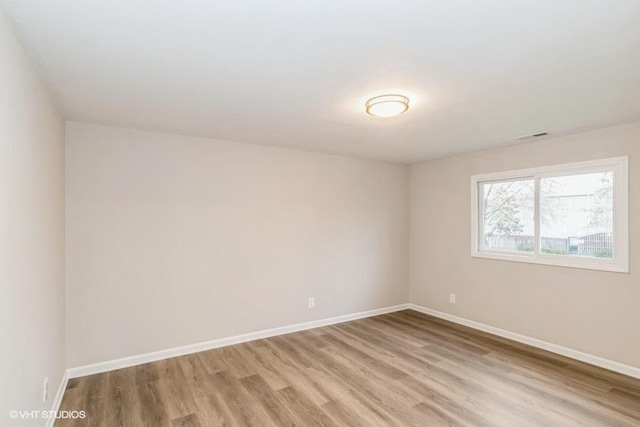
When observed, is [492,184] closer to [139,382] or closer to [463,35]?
[463,35]

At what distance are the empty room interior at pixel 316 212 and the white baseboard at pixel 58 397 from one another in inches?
1.4

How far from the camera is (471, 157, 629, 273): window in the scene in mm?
3148

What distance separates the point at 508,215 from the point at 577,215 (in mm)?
759

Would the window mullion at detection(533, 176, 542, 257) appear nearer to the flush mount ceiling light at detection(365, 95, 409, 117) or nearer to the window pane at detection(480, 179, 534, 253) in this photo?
the window pane at detection(480, 179, 534, 253)

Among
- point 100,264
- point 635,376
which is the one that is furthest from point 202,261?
point 635,376

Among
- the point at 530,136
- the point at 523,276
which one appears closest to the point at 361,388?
the point at 523,276

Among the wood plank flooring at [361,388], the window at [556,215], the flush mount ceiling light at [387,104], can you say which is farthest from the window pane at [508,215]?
the flush mount ceiling light at [387,104]

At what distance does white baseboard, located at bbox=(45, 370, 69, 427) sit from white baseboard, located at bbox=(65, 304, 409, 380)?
9 cm

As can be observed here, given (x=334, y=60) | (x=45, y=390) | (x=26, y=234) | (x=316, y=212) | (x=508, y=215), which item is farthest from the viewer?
(x=316, y=212)

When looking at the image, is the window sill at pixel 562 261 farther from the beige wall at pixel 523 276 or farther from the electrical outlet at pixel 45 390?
the electrical outlet at pixel 45 390

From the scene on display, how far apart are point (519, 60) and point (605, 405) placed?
9.00 feet

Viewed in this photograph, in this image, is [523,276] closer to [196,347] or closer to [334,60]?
[334,60]

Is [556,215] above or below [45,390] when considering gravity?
above

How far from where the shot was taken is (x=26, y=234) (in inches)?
69.7
